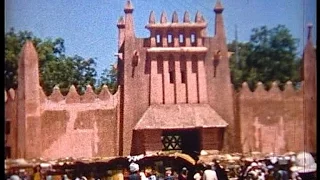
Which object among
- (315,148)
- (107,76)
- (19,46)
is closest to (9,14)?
(19,46)

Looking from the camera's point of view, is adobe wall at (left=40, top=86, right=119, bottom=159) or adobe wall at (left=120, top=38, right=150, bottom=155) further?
adobe wall at (left=120, top=38, right=150, bottom=155)

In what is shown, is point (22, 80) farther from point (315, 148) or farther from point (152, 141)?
point (315, 148)

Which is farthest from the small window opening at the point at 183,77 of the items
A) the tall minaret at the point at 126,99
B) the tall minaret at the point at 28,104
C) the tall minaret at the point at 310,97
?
the tall minaret at the point at 28,104

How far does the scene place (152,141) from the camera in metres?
4.06

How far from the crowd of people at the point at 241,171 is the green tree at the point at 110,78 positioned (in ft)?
1.47

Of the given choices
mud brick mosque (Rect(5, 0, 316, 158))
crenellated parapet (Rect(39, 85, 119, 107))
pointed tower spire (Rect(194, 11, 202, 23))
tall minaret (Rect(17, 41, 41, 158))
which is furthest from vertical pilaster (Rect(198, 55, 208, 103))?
tall minaret (Rect(17, 41, 41, 158))

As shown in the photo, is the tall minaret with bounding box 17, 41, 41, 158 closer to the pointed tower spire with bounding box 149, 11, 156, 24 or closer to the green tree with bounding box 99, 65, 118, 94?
the green tree with bounding box 99, 65, 118, 94

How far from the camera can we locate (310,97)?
13.6ft

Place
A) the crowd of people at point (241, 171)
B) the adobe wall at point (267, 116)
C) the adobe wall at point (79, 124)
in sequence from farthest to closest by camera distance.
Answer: the adobe wall at point (267, 116) < the crowd of people at point (241, 171) < the adobe wall at point (79, 124)

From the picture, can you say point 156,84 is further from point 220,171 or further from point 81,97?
point 220,171

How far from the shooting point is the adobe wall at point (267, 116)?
4.11 metres

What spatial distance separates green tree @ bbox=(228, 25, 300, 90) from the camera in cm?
407

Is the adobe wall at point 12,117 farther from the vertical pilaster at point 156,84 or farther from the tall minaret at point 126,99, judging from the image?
the vertical pilaster at point 156,84

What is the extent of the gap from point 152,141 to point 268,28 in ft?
3.06
